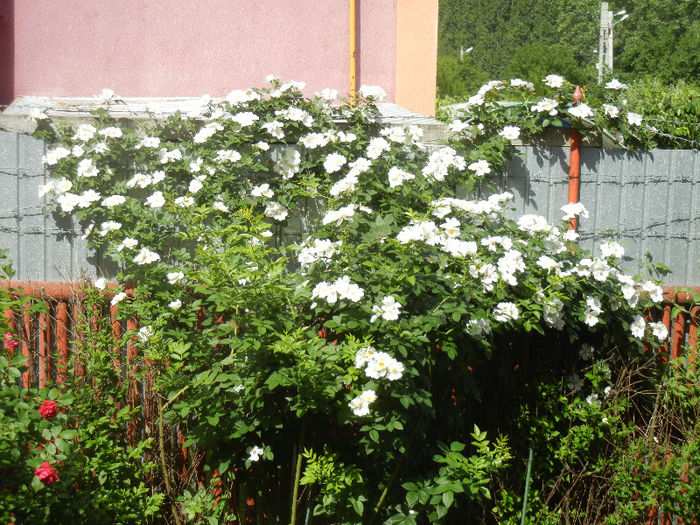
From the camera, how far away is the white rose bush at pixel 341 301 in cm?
274

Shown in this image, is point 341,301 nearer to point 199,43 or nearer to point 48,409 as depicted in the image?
point 48,409

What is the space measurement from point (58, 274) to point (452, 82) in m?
22.0

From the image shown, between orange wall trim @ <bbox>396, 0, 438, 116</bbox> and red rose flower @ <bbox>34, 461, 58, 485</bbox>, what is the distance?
460cm

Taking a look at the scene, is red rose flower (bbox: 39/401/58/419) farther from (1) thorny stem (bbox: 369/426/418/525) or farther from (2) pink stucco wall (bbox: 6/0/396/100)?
(2) pink stucco wall (bbox: 6/0/396/100)

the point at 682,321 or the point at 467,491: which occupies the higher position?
the point at 682,321

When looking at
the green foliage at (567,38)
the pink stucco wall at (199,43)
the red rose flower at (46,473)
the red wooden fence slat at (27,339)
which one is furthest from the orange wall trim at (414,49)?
the green foliage at (567,38)

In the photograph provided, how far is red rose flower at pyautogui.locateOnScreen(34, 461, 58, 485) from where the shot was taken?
2490mm

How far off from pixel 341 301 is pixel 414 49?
4.03 m

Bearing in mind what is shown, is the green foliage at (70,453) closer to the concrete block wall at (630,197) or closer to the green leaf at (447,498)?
the green leaf at (447,498)

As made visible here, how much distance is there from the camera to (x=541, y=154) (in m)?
4.07

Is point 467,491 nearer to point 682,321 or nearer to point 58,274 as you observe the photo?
point 682,321

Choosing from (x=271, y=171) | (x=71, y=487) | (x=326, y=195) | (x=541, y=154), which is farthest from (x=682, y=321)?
(x=71, y=487)

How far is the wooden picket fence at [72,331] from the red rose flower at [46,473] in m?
0.91

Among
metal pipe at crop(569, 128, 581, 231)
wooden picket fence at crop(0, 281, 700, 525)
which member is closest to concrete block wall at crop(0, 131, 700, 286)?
metal pipe at crop(569, 128, 581, 231)
